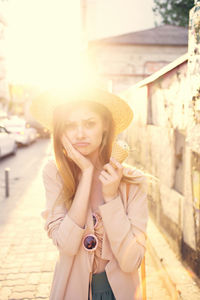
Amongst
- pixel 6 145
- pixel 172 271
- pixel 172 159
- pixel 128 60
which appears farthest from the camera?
pixel 128 60

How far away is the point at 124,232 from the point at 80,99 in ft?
2.79

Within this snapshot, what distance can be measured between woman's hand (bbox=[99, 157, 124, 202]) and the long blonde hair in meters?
0.22

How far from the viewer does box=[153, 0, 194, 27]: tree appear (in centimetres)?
2414

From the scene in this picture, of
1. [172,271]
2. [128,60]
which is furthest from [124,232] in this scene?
[128,60]

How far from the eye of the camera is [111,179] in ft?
5.71

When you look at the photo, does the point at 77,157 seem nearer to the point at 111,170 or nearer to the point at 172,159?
the point at 111,170

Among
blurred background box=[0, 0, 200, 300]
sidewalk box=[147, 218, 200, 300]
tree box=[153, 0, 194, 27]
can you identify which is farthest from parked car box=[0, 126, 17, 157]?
tree box=[153, 0, 194, 27]

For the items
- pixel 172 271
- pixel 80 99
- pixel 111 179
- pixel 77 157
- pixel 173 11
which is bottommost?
pixel 172 271

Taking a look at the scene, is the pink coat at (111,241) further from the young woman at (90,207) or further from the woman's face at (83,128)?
the woman's face at (83,128)

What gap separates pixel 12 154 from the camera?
1766 centimetres

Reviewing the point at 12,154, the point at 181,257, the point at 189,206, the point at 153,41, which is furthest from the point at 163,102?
the point at 153,41

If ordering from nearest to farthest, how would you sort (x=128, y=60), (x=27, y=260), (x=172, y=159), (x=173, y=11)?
(x=27, y=260), (x=172, y=159), (x=128, y=60), (x=173, y=11)

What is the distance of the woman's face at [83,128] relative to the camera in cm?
185

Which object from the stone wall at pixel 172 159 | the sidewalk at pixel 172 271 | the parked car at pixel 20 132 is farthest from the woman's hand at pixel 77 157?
the parked car at pixel 20 132
